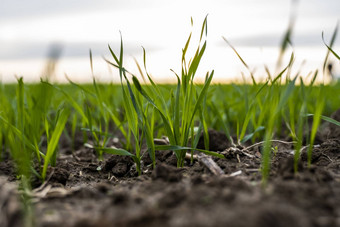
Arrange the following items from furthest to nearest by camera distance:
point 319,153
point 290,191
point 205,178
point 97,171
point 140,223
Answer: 1. point 97,171
2. point 319,153
3. point 205,178
4. point 290,191
5. point 140,223

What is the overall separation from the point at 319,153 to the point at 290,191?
27.2 inches

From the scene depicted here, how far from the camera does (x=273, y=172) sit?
1334mm

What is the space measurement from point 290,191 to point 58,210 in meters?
0.65

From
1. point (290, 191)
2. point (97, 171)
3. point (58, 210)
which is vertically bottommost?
point (97, 171)

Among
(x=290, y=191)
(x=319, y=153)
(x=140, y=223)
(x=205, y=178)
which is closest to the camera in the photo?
(x=140, y=223)

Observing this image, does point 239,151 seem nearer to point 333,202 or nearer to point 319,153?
point 319,153

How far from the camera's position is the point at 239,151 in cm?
166

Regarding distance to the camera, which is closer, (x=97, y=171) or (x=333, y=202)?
(x=333, y=202)

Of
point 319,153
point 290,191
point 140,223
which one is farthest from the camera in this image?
point 319,153

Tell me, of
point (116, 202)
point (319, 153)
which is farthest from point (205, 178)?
point (319, 153)

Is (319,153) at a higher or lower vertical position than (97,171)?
higher

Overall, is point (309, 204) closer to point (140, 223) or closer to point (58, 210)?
point (140, 223)

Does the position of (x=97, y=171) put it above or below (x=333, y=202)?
below

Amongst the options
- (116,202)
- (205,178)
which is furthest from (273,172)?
(116,202)
